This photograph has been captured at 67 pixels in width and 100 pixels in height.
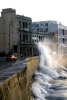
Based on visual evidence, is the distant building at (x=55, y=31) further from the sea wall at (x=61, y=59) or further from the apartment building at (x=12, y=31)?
the apartment building at (x=12, y=31)

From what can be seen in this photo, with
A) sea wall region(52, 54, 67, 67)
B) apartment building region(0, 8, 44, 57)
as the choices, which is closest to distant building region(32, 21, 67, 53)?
sea wall region(52, 54, 67, 67)

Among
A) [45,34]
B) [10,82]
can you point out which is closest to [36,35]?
[45,34]

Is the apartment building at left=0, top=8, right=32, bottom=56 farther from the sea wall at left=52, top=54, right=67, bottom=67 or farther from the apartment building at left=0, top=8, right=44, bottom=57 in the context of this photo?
the sea wall at left=52, top=54, right=67, bottom=67

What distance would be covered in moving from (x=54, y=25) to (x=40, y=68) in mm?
56269

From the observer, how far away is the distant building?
105806mm

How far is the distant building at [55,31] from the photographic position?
4166 inches

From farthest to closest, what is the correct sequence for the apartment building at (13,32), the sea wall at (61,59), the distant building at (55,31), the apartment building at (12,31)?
the distant building at (55,31) → the sea wall at (61,59) → the apartment building at (12,31) → the apartment building at (13,32)

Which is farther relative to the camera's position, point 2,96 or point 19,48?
point 19,48

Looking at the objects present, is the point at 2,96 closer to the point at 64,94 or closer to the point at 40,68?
the point at 64,94

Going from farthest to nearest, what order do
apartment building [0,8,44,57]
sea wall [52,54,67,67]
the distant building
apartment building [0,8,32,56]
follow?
the distant building, sea wall [52,54,67,67], apartment building [0,8,32,56], apartment building [0,8,44,57]

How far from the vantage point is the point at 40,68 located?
183 feet

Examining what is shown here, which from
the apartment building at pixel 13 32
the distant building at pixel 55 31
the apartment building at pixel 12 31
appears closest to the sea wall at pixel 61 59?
the apartment building at pixel 13 32

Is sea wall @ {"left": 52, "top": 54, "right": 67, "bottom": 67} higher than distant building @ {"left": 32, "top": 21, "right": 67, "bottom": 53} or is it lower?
lower

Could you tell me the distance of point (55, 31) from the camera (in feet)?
359
